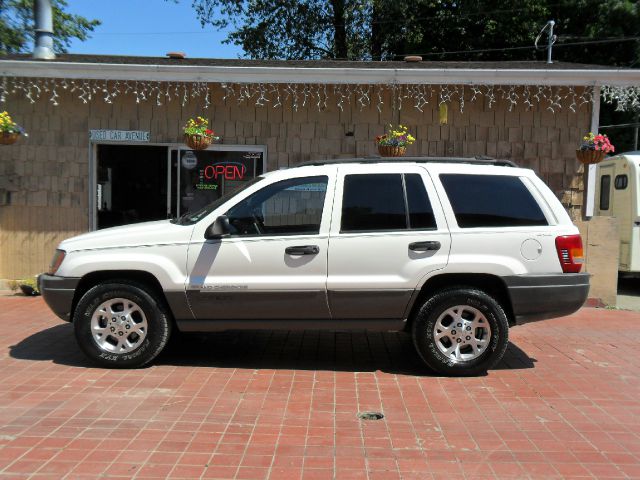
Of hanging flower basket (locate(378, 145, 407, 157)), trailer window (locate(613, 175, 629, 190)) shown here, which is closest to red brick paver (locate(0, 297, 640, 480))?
hanging flower basket (locate(378, 145, 407, 157))

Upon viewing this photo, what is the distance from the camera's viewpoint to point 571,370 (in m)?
5.79

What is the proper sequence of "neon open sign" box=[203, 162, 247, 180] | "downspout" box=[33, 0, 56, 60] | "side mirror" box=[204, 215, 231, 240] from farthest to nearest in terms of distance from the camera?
1. "downspout" box=[33, 0, 56, 60]
2. "neon open sign" box=[203, 162, 247, 180]
3. "side mirror" box=[204, 215, 231, 240]

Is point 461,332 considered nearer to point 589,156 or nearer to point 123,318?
point 123,318

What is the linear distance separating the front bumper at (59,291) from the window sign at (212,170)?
4.37m

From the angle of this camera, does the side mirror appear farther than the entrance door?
No

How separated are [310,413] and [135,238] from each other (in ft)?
7.58

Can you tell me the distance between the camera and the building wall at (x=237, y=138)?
9.51 m

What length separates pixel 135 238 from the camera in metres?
5.38

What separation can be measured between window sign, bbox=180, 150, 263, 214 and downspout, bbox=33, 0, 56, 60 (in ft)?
10.4

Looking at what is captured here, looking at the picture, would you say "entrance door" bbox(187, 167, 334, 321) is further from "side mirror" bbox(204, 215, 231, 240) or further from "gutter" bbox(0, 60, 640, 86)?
"gutter" bbox(0, 60, 640, 86)

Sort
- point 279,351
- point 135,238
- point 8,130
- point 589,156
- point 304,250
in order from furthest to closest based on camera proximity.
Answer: point 589,156 → point 8,130 → point 279,351 → point 135,238 → point 304,250

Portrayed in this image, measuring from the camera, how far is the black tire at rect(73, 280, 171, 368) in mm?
5344

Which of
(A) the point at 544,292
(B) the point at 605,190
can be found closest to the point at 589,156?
(B) the point at 605,190

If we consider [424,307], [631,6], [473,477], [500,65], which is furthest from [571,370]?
[631,6]
